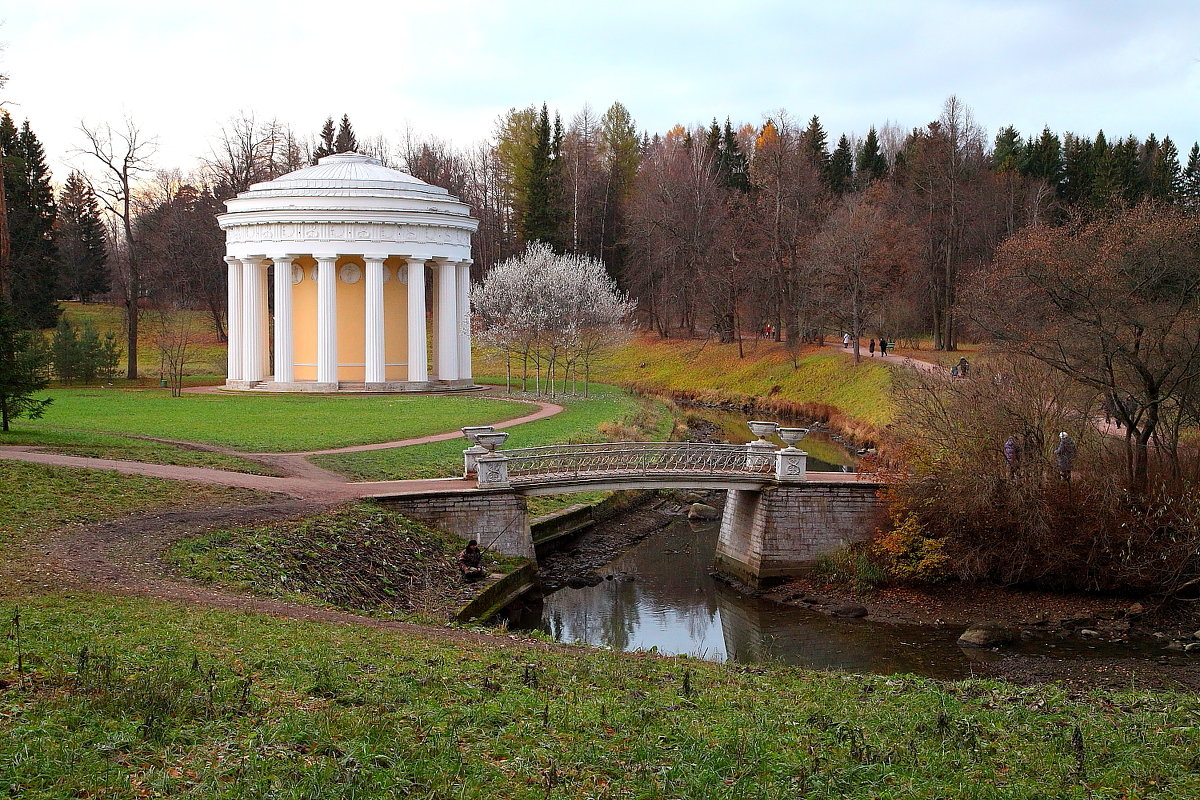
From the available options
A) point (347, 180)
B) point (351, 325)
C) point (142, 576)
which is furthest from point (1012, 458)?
point (347, 180)

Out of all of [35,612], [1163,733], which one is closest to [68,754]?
[35,612]

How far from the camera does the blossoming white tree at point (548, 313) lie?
5212cm

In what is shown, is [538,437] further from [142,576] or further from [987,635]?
[142,576]

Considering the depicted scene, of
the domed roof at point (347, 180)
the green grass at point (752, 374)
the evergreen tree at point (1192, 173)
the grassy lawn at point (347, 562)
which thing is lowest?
the grassy lawn at point (347, 562)

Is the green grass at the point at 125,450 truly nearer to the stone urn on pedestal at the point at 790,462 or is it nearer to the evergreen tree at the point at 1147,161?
the stone urn on pedestal at the point at 790,462

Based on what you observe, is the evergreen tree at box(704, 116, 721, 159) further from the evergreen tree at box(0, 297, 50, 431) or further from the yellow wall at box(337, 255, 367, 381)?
the evergreen tree at box(0, 297, 50, 431)

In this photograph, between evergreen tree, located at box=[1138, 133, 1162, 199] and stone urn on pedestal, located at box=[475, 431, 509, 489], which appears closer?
stone urn on pedestal, located at box=[475, 431, 509, 489]

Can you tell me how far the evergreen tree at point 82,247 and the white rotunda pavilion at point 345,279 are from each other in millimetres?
32411

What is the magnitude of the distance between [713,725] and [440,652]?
3.96 metres

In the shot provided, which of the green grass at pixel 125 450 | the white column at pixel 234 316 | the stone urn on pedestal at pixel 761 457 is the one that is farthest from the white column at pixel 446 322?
the stone urn on pedestal at pixel 761 457

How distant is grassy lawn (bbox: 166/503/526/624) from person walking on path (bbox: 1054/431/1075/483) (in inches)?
503

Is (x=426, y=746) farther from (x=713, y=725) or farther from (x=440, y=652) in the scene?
(x=440, y=652)

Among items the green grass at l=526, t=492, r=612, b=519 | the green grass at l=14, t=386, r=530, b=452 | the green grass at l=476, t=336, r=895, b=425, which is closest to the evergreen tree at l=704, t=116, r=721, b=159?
the green grass at l=476, t=336, r=895, b=425

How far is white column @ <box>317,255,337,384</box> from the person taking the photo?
51.1 m
